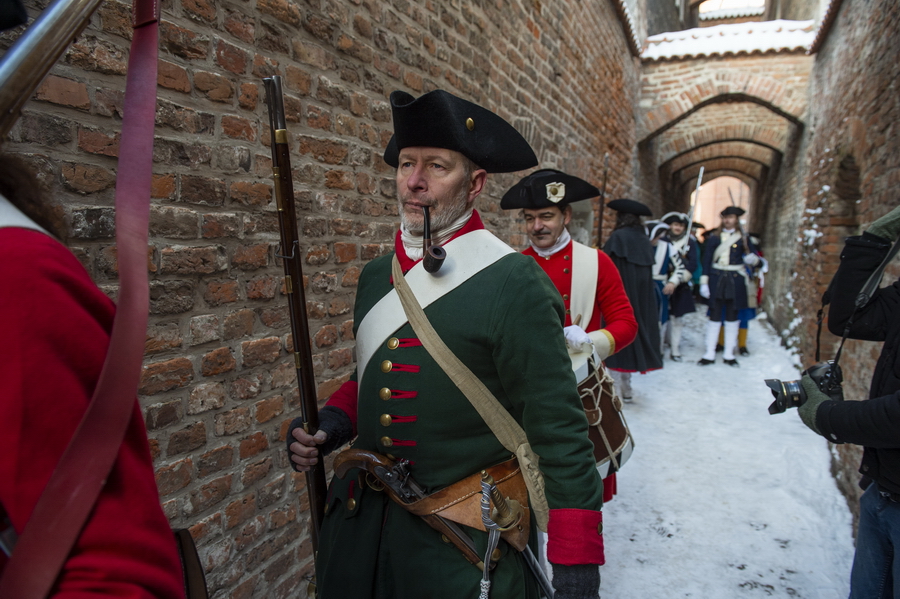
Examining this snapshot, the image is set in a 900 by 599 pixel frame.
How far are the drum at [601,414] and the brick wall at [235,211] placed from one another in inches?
45.4

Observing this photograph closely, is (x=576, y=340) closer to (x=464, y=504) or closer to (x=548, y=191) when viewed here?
(x=548, y=191)

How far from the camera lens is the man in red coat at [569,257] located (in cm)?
294

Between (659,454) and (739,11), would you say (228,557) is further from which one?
(739,11)

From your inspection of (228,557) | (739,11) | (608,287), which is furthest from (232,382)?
(739,11)

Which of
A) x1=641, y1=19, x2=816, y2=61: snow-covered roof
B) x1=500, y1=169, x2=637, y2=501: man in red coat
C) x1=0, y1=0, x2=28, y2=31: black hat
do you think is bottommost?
x1=500, y1=169, x2=637, y2=501: man in red coat

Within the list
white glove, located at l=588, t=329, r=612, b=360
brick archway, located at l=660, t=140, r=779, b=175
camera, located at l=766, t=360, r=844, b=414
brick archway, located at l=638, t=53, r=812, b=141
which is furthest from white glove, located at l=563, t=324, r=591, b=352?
brick archway, located at l=660, t=140, r=779, b=175

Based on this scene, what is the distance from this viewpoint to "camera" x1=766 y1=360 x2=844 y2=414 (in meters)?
1.98

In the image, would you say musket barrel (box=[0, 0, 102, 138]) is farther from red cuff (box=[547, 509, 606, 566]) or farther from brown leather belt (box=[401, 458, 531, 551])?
red cuff (box=[547, 509, 606, 566])

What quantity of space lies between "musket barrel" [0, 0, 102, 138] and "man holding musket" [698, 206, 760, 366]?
7.78m

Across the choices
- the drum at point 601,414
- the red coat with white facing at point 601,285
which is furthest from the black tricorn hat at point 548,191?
the drum at point 601,414

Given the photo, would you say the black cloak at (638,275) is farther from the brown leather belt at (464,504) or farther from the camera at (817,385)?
the brown leather belt at (464,504)

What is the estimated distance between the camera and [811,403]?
1.92 metres

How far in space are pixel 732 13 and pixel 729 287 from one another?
21.7 m

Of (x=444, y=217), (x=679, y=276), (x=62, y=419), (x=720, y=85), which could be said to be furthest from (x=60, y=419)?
(x=720, y=85)
